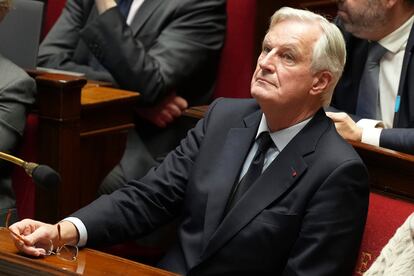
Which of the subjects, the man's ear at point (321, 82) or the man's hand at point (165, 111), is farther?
the man's hand at point (165, 111)

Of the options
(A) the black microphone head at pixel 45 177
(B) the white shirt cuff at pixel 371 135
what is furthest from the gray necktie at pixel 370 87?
(A) the black microphone head at pixel 45 177

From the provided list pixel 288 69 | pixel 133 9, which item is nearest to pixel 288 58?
pixel 288 69

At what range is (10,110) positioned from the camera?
1.21m

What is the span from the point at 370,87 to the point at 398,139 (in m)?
0.18

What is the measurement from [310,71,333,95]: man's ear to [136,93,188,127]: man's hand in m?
0.52

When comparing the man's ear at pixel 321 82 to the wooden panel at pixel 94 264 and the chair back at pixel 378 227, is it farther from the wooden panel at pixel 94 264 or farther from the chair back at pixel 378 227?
the wooden panel at pixel 94 264

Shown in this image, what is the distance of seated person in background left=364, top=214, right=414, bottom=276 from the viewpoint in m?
0.75

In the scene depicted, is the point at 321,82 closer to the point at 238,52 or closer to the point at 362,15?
the point at 362,15

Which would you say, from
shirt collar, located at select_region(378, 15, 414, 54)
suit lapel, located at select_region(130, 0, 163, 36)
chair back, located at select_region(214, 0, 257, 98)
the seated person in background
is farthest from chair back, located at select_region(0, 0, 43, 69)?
the seated person in background

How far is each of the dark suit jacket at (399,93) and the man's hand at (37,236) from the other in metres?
0.43

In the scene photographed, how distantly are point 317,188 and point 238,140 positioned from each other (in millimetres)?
121

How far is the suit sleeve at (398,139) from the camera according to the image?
42.3 inches

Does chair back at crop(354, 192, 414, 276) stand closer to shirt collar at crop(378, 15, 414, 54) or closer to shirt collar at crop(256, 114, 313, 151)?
shirt collar at crop(256, 114, 313, 151)

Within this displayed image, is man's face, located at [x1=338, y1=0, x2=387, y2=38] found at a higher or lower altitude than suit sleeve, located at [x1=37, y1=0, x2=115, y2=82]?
higher
